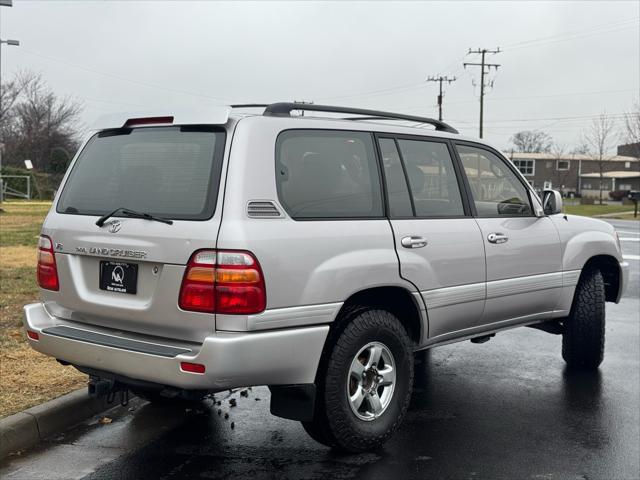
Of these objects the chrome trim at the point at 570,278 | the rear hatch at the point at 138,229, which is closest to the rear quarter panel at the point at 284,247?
the rear hatch at the point at 138,229

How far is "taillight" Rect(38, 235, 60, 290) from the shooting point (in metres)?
4.09

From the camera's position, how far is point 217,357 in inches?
132

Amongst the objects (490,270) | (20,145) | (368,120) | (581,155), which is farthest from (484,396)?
(581,155)

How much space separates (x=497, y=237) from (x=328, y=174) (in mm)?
1513

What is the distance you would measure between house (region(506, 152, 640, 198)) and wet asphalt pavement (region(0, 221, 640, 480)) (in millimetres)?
85933

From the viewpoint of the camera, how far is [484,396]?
5.36 metres

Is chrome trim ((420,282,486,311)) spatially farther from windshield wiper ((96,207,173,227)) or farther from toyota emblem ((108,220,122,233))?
toyota emblem ((108,220,122,233))

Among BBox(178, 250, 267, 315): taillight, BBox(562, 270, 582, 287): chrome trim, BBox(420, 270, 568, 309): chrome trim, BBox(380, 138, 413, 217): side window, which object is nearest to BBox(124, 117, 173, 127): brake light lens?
BBox(178, 250, 267, 315): taillight

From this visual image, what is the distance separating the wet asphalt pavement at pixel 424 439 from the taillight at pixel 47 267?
980 millimetres

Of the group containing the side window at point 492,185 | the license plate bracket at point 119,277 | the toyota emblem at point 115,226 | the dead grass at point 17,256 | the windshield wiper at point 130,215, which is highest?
the side window at point 492,185

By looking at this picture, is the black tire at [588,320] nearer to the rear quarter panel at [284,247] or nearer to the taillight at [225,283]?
the rear quarter panel at [284,247]

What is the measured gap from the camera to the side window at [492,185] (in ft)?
16.6

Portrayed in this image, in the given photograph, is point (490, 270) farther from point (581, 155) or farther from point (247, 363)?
point (581, 155)

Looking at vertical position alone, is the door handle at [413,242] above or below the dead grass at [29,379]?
above
